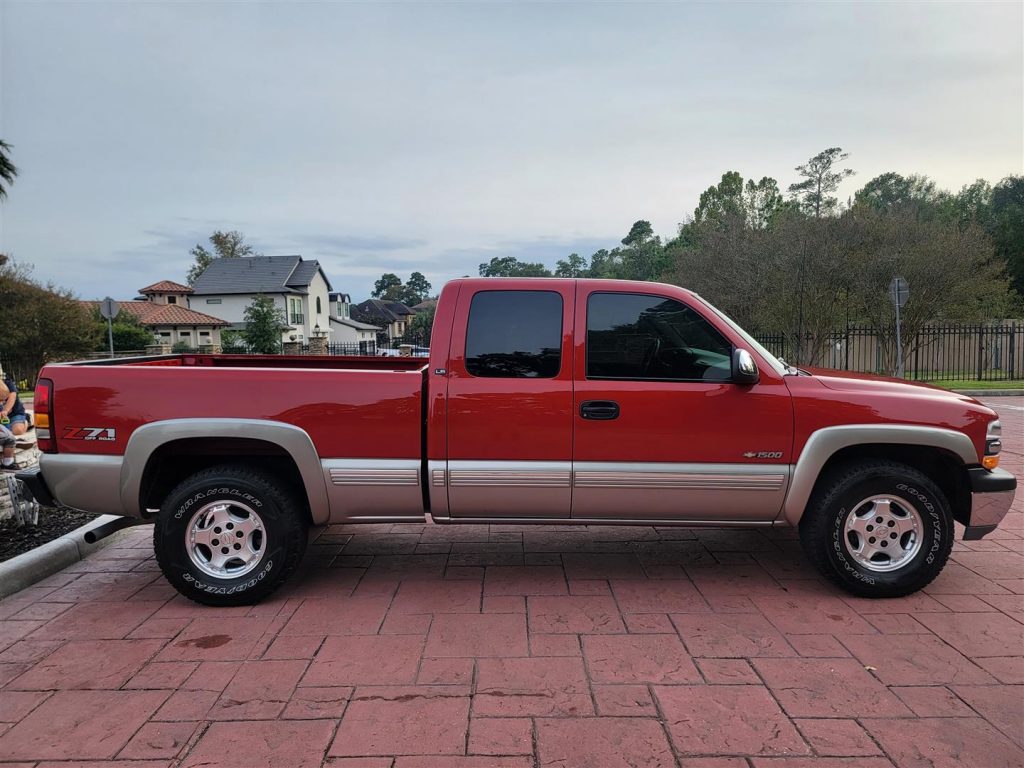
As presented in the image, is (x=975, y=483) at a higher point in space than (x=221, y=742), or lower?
higher

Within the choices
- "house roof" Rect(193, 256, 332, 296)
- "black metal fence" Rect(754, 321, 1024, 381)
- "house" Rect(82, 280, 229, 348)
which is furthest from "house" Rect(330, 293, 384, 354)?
"black metal fence" Rect(754, 321, 1024, 381)

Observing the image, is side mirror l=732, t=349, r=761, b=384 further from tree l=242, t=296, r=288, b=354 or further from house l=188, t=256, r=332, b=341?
house l=188, t=256, r=332, b=341

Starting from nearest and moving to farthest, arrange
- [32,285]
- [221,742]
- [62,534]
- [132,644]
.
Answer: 1. [221,742]
2. [132,644]
3. [62,534]
4. [32,285]

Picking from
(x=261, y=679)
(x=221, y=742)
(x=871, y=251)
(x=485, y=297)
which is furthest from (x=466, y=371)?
(x=871, y=251)

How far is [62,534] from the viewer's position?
5.23m

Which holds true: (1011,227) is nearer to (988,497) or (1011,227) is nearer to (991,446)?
(991,446)

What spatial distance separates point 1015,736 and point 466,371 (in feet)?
10.2

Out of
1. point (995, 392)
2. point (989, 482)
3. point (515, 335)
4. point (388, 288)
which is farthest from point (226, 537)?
point (388, 288)

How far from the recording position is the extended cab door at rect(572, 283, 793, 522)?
3.97 meters

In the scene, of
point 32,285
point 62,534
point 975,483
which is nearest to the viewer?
point 975,483

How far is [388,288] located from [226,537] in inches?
4935

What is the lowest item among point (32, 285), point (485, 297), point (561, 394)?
point (561, 394)

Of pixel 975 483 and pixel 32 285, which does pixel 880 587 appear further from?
pixel 32 285

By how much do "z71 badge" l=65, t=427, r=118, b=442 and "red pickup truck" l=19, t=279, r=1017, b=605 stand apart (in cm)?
1
